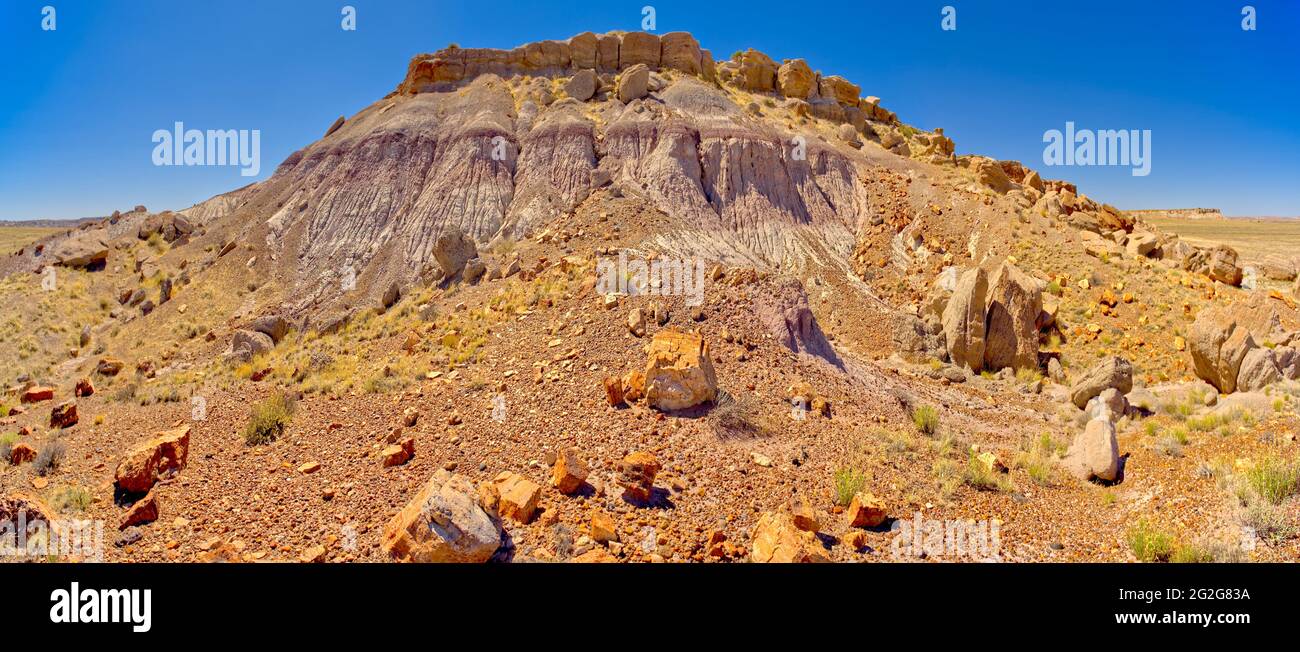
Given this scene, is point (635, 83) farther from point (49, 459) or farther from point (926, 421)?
point (49, 459)

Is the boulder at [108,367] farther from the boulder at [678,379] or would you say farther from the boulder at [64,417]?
the boulder at [678,379]

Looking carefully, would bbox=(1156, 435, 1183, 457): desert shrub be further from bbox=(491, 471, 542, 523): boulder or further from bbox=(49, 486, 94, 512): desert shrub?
bbox=(49, 486, 94, 512): desert shrub

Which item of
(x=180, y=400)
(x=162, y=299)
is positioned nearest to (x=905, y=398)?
(x=180, y=400)

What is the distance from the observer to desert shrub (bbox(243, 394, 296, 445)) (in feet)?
30.7

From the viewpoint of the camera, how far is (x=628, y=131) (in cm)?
2734

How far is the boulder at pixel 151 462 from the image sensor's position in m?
7.59

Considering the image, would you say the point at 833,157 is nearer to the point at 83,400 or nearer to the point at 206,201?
the point at 83,400

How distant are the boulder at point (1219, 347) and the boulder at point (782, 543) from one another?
13.4m

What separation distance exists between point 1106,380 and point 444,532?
14.6 metres

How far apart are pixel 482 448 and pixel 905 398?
28.7 ft

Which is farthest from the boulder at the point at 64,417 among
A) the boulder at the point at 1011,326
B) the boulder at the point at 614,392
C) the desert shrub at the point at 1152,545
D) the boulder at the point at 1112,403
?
Answer: the boulder at the point at 1011,326

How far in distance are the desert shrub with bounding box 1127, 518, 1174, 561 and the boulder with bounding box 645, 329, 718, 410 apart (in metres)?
5.35

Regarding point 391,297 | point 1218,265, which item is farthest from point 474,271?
point 1218,265

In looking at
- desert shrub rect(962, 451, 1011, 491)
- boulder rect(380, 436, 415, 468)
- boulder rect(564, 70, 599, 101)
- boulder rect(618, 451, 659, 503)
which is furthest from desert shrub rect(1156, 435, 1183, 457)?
boulder rect(564, 70, 599, 101)
